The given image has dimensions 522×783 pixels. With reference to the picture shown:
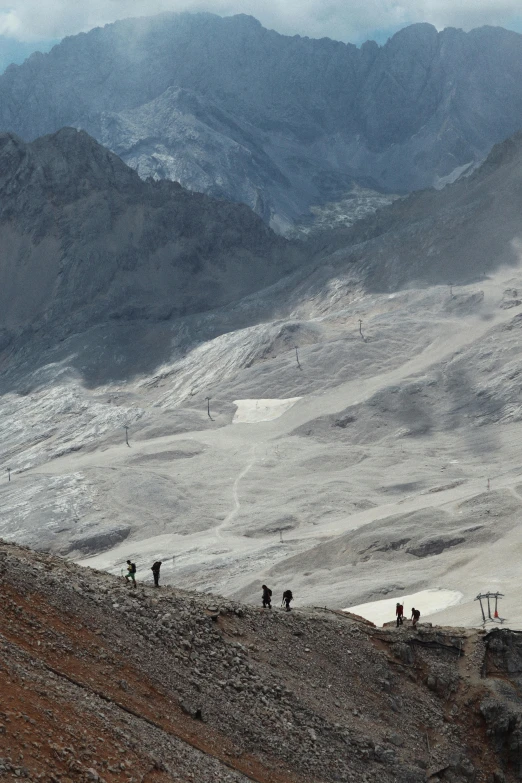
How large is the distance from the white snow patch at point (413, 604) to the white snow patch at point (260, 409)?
96.2 meters

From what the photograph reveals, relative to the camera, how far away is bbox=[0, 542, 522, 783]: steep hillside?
98.1 ft

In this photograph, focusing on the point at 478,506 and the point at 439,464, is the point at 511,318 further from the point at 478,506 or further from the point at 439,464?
the point at 478,506

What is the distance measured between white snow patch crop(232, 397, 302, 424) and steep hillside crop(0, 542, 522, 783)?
130655 millimetres

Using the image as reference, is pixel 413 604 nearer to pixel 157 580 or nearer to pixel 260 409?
pixel 157 580

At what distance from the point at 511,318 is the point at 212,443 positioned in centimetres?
5620

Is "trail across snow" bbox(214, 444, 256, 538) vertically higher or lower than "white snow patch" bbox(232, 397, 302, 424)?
lower

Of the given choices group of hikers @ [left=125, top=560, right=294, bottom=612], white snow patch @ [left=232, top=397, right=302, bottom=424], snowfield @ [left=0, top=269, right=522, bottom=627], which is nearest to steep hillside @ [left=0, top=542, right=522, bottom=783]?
group of hikers @ [left=125, top=560, right=294, bottom=612]

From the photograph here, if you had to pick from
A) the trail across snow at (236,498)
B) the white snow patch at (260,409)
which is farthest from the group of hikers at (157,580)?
the white snow patch at (260,409)

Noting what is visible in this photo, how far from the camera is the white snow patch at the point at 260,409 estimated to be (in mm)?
174750

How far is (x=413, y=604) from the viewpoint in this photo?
74.7 metres

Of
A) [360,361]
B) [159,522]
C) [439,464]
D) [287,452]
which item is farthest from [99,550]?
[360,361]

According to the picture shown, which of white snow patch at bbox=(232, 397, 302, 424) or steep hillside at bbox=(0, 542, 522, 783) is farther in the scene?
white snow patch at bbox=(232, 397, 302, 424)

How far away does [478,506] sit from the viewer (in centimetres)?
10581

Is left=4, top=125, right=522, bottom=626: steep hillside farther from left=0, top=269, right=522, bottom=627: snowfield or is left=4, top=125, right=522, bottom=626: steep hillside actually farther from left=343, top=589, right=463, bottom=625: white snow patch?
left=343, top=589, right=463, bottom=625: white snow patch
